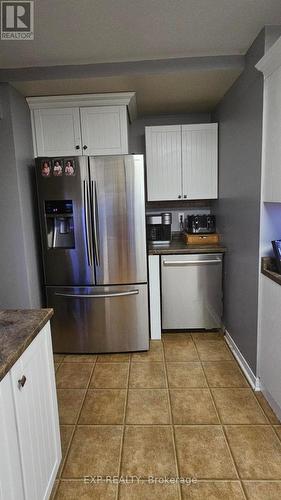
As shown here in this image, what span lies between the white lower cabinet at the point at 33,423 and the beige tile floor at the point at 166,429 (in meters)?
0.25

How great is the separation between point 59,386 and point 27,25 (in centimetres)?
245

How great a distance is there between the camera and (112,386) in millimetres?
2201

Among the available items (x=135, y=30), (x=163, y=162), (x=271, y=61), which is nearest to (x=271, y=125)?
(x=271, y=61)

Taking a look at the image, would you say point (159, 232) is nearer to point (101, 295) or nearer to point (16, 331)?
point (101, 295)

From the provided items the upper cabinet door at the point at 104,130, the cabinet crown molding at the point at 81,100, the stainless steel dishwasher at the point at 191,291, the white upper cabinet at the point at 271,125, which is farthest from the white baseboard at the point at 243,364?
the cabinet crown molding at the point at 81,100

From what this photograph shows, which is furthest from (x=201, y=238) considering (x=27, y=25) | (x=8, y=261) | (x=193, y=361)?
(x=27, y=25)

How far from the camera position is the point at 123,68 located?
2141mm

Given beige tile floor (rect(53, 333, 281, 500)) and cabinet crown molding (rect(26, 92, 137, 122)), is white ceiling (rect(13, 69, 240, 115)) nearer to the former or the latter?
cabinet crown molding (rect(26, 92, 137, 122))

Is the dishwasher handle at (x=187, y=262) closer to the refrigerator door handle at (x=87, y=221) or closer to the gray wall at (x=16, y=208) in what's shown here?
the refrigerator door handle at (x=87, y=221)

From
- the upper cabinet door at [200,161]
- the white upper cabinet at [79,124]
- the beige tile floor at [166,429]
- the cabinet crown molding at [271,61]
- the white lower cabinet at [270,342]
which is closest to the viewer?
the beige tile floor at [166,429]

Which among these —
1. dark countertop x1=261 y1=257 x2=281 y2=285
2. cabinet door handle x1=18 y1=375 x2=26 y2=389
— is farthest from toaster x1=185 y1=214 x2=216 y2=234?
cabinet door handle x1=18 y1=375 x2=26 y2=389

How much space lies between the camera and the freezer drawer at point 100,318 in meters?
2.57

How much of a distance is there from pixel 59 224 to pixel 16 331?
153cm

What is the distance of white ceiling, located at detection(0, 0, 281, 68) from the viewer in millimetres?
1564
